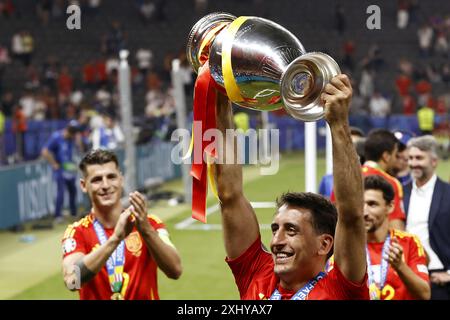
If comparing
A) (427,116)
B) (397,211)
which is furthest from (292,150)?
(397,211)

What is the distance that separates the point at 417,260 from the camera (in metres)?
5.13

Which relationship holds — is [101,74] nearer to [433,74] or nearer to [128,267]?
[433,74]

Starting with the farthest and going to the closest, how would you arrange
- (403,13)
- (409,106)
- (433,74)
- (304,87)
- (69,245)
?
(403,13), (433,74), (409,106), (69,245), (304,87)

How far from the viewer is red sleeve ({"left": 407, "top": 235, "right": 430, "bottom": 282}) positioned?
5.06 meters

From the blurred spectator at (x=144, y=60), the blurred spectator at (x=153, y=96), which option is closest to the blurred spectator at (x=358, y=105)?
the blurred spectator at (x=153, y=96)

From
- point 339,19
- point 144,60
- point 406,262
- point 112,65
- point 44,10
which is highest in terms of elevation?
point 44,10

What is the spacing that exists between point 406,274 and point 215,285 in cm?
535

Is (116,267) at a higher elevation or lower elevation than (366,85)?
lower

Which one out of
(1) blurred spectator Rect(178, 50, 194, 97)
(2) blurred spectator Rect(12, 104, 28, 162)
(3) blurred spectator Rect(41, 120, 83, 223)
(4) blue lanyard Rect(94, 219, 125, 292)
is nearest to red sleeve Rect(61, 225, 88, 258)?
(4) blue lanyard Rect(94, 219, 125, 292)

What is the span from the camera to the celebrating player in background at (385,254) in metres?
4.96

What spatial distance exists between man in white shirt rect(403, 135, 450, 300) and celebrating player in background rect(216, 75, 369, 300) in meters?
3.04

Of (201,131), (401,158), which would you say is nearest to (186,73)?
(401,158)

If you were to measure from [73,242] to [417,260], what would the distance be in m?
2.12
